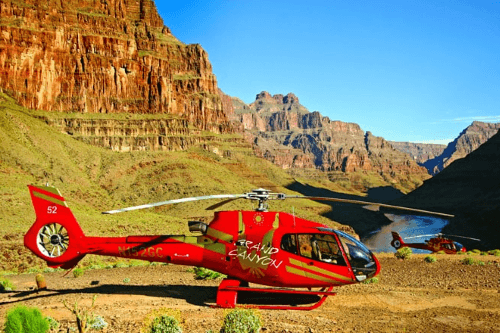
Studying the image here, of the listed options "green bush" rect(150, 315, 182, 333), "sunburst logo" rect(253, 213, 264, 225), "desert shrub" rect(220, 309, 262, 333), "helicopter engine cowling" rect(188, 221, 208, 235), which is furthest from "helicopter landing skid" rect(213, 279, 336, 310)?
"green bush" rect(150, 315, 182, 333)

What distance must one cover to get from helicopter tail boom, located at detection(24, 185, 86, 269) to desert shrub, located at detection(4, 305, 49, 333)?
17.4ft

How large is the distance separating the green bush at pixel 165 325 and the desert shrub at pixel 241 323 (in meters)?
1.21

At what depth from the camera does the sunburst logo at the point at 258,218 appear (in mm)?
13062

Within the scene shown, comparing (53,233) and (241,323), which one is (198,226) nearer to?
(241,323)

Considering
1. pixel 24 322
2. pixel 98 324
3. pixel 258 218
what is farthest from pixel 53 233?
pixel 258 218

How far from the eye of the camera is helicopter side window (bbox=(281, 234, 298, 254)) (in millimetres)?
12445

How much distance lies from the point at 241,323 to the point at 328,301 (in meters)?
4.49

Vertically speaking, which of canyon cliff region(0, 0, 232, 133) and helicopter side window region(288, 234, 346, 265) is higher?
canyon cliff region(0, 0, 232, 133)

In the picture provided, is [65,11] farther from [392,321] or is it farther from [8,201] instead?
[392,321]

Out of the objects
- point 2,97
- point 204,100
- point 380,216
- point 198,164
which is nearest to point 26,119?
point 2,97

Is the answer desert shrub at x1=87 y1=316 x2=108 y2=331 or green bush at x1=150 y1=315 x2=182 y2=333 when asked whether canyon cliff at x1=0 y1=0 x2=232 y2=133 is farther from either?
green bush at x1=150 y1=315 x2=182 y2=333

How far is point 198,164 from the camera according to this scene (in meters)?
110

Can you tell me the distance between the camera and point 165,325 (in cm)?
937

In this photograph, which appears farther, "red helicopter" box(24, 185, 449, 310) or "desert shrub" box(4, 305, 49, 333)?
"red helicopter" box(24, 185, 449, 310)
